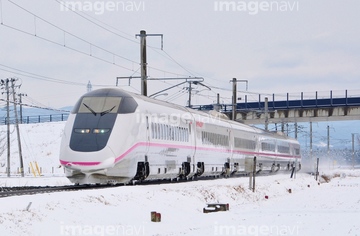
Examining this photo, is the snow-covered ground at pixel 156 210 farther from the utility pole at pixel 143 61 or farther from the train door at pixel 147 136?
the utility pole at pixel 143 61

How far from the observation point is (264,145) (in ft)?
194

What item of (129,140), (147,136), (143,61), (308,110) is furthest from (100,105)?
(308,110)

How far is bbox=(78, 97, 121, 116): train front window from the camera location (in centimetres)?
2714

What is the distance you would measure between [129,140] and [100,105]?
6.81 ft

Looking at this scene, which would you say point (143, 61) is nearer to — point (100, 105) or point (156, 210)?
point (100, 105)

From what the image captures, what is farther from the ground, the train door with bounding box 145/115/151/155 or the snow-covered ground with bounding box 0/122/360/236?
the train door with bounding box 145/115/151/155

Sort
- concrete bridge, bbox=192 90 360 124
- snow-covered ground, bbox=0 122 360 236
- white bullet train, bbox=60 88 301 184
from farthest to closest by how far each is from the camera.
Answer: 1. concrete bridge, bbox=192 90 360 124
2. white bullet train, bbox=60 88 301 184
3. snow-covered ground, bbox=0 122 360 236

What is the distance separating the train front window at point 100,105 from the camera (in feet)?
89.0

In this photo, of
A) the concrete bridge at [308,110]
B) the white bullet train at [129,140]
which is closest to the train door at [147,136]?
the white bullet train at [129,140]

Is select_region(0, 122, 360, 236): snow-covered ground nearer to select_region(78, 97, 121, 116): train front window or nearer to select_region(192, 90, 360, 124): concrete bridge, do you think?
select_region(78, 97, 121, 116): train front window

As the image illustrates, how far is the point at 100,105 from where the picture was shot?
2741 centimetres

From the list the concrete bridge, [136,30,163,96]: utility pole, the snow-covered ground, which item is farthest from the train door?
the concrete bridge

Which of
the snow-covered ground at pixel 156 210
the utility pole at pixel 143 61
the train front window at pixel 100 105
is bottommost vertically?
the snow-covered ground at pixel 156 210

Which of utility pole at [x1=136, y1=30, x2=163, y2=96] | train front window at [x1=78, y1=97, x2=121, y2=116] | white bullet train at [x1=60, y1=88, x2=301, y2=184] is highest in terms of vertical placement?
utility pole at [x1=136, y1=30, x2=163, y2=96]
